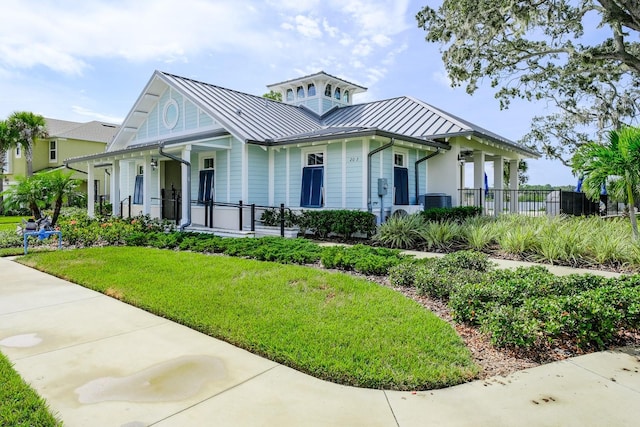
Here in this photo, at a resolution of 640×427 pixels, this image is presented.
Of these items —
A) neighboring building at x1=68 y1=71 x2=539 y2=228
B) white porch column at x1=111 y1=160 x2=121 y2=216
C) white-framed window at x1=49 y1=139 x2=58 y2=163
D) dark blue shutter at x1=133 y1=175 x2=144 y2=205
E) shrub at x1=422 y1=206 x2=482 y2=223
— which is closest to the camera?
shrub at x1=422 y1=206 x2=482 y2=223

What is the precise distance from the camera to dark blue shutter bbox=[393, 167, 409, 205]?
1359cm

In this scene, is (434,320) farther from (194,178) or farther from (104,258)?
(194,178)

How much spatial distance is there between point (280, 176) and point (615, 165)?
973 cm

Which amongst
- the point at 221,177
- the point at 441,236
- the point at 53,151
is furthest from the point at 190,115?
the point at 53,151

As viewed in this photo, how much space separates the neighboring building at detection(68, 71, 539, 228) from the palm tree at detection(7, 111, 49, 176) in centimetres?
1528

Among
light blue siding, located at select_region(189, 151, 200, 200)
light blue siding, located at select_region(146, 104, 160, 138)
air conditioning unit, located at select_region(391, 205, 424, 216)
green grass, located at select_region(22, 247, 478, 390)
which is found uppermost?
light blue siding, located at select_region(146, 104, 160, 138)

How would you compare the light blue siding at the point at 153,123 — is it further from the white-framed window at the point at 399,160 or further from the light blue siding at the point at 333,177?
the white-framed window at the point at 399,160

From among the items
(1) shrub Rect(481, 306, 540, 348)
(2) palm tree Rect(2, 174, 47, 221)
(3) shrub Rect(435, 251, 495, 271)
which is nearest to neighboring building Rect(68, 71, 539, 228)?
(2) palm tree Rect(2, 174, 47, 221)

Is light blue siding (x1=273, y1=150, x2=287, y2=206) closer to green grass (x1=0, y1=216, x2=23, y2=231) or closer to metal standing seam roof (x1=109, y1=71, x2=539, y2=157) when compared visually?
metal standing seam roof (x1=109, y1=71, x2=539, y2=157)

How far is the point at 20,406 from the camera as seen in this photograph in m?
2.93

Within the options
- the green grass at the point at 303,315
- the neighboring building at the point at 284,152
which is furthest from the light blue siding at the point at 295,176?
the green grass at the point at 303,315

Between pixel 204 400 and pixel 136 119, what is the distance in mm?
18881

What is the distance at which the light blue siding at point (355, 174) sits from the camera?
489 inches

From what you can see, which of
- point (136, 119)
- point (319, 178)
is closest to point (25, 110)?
point (136, 119)
